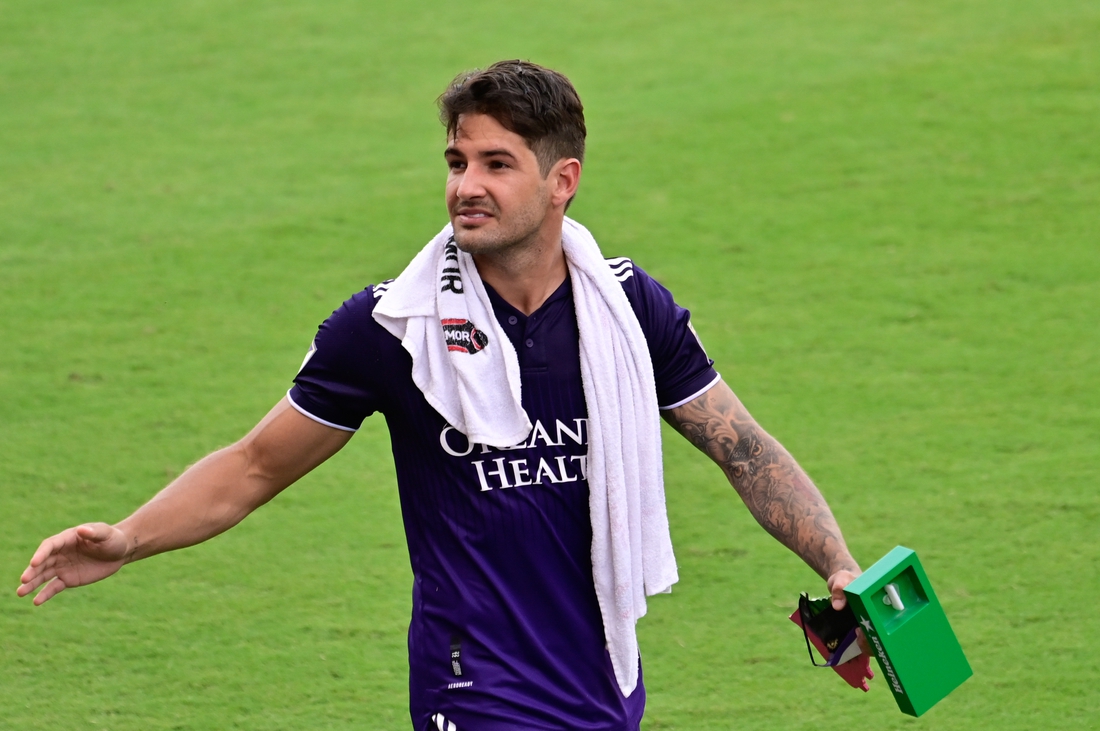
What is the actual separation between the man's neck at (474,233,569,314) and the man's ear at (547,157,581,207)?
91 millimetres

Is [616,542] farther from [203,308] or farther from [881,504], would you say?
[203,308]

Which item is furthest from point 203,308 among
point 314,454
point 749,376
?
point 314,454

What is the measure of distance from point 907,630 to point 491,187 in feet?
3.82

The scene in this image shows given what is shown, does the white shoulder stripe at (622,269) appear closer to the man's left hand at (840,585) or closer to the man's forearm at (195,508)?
the man's left hand at (840,585)

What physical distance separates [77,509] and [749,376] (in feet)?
9.66

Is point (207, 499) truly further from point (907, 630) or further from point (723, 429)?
point (907, 630)

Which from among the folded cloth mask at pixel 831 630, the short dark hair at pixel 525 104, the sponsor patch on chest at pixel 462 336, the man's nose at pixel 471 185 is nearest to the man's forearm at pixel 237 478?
the sponsor patch on chest at pixel 462 336

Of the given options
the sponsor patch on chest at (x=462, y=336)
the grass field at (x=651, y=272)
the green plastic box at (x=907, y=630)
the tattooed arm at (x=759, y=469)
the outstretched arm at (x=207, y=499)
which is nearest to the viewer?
the green plastic box at (x=907, y=630)

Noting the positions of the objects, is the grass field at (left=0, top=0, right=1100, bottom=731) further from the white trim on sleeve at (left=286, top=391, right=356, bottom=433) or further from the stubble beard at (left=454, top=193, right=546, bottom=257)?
the stubble beard at (left=454, top=193, right=546, bottom=257)

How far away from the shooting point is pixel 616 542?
2980 millimetres

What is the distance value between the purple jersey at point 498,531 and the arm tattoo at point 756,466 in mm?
316

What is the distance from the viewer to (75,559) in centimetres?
286

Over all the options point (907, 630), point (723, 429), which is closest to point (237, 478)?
point (723, 429)

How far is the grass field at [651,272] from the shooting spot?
16.0 ft
